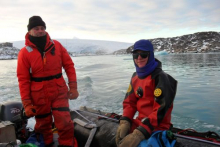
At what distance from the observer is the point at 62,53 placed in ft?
8.39

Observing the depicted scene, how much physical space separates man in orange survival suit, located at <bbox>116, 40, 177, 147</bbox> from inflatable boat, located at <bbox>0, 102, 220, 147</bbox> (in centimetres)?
38

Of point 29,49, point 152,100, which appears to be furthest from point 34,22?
point 152,100

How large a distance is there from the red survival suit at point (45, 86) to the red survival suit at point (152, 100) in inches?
35.7

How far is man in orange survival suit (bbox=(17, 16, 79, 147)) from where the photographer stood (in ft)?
7.39

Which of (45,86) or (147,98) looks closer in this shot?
(147,98)

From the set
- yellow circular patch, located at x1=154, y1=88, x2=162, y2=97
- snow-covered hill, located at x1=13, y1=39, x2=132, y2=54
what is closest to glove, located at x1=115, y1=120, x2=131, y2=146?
yellow circular patch, located at x1=154, y1=88, x2=162, y2=97

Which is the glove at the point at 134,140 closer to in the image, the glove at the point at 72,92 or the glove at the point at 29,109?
the glove at the point at 72,92

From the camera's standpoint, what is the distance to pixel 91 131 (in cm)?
248

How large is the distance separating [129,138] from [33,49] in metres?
1.67

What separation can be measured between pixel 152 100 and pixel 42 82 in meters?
1.42

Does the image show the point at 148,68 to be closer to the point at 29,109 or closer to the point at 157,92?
the point at 157,92

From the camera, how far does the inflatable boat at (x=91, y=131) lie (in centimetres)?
187

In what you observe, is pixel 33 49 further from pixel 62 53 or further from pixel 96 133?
pixel 96 133

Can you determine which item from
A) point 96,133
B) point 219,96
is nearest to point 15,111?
point 96,133
